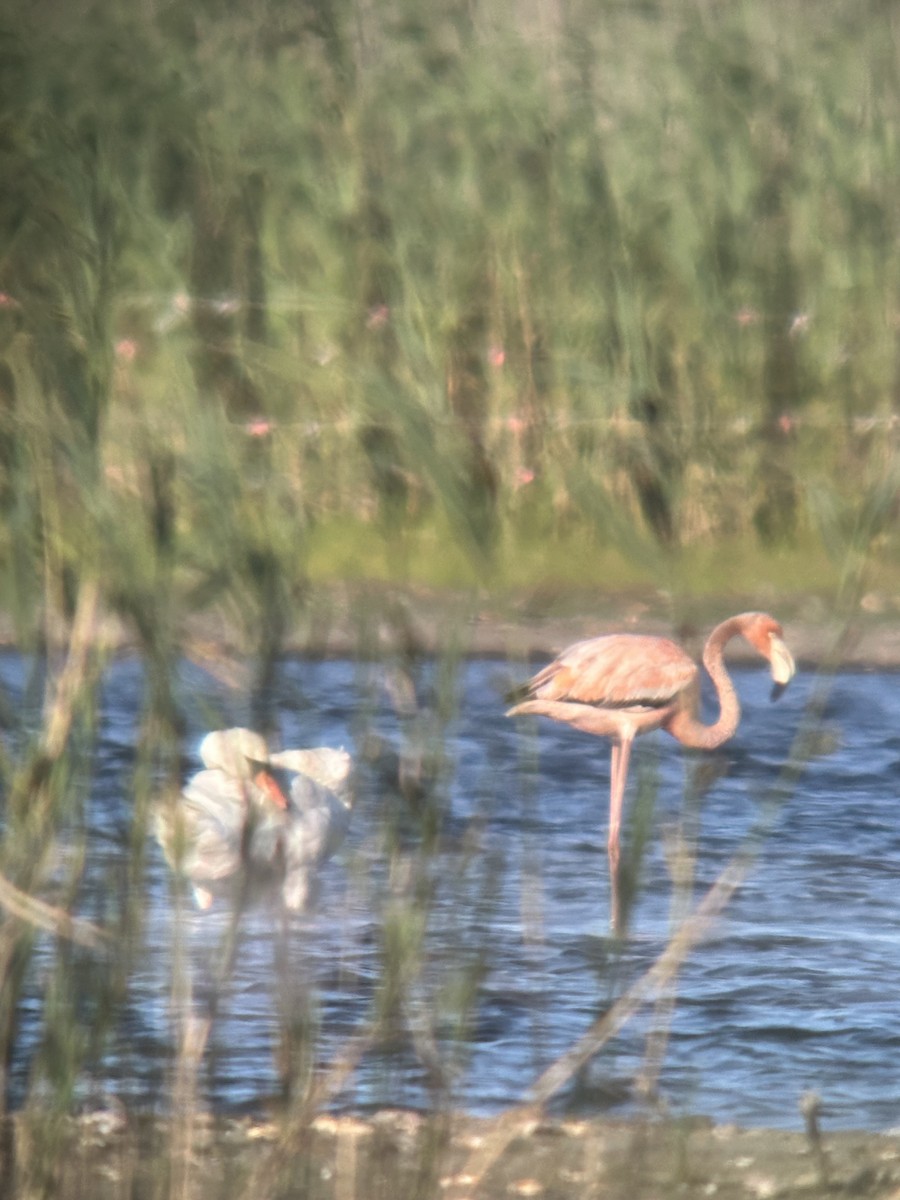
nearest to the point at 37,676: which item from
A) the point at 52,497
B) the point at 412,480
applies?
the point at 52,497

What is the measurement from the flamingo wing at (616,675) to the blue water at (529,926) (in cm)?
13

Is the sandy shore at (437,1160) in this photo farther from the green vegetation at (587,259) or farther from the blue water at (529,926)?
the green vegetation at (587,259)

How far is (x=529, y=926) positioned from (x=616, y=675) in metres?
2.49

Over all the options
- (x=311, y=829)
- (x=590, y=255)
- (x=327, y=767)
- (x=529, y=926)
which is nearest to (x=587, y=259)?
(x=590, y=255)

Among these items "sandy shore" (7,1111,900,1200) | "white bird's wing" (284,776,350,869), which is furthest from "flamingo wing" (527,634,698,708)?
"sandy shore" (7,1111,900,1200)

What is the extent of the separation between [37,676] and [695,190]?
13.5ft

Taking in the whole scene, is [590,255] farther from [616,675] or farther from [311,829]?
[311,829]

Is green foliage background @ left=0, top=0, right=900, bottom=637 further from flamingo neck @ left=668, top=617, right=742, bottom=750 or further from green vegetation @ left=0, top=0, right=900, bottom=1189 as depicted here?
flamingo neck @ left=668, top=617, right=742, bottom=750

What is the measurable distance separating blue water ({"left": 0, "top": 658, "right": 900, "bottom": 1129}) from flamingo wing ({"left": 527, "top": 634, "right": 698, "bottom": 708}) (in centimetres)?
13

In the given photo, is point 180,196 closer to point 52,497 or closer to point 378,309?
point 52,497


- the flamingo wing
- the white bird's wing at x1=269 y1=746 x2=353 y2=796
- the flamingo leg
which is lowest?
the flamingo leg

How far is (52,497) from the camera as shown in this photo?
1.71 metres

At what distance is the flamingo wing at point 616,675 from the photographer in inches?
165

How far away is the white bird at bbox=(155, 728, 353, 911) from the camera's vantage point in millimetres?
1739
